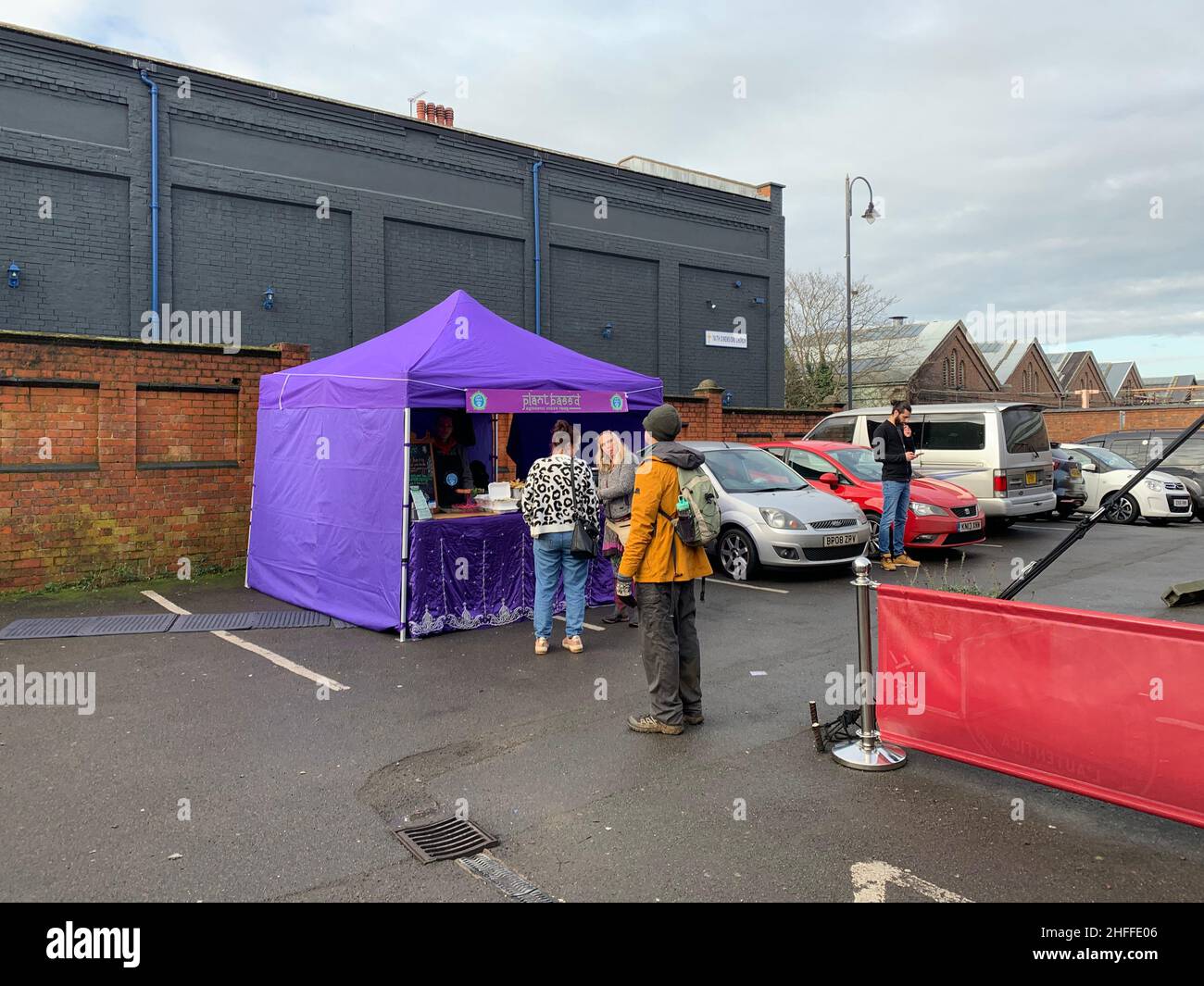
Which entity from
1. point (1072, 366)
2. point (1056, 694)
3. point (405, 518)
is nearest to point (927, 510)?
point (405, 518)

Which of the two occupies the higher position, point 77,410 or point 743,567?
point 77,410

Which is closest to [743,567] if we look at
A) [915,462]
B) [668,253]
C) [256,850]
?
[915,462]

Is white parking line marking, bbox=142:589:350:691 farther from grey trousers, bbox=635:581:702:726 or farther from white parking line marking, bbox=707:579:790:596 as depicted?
white parking line marking, bbox=707:579:790:596

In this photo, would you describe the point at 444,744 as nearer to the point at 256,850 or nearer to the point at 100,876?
the point at 256,850

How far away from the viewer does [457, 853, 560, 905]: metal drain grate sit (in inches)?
135

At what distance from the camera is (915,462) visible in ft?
46.2

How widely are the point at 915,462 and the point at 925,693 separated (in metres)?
10.1

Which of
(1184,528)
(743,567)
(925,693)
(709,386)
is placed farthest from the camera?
(709,386)

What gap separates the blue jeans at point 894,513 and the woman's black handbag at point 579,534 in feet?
17.0

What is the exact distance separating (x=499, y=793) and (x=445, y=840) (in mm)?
554

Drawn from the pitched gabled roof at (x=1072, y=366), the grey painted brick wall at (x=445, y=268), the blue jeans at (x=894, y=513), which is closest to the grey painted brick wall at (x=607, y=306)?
the grey painted brick wall at (x=445, y=268)

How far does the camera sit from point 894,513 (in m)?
11.0

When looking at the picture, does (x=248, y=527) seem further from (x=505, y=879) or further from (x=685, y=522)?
(x=505, y=879)

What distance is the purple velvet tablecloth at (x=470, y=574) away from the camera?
7.73 m
